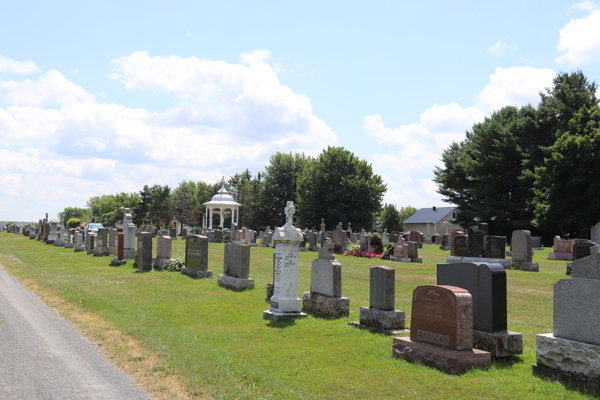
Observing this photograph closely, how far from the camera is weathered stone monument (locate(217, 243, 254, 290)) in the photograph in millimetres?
14242

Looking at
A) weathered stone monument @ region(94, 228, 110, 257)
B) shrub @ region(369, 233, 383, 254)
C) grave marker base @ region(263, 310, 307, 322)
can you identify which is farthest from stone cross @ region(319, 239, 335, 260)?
weathered stone monument @ region(94, 228, 110, 257)

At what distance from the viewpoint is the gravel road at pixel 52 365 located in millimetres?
5695

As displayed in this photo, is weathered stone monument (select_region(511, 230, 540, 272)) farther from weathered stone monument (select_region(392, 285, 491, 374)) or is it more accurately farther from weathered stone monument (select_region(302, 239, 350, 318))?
weathered stone monument (select_region(392, 285, 491, 374))

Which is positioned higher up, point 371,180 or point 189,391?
point 371,180

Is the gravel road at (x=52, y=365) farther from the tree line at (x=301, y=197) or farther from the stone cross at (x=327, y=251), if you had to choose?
the tree line at (x=301, y=197)

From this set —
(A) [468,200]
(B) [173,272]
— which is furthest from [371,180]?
(B) [173,272]

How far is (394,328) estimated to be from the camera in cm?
868

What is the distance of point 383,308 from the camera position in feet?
29.0

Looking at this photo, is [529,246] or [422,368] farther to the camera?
[529,246]

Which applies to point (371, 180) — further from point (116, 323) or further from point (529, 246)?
point (116, 323)

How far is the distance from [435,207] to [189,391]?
3092 inches

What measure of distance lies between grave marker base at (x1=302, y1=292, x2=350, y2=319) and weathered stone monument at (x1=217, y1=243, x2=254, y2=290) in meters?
3.64

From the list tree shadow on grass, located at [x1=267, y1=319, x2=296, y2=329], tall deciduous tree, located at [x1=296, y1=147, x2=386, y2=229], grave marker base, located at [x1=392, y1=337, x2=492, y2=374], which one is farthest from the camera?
tall deciduous tree, located at [x1=296, y1=147, x2=386, y2=229]

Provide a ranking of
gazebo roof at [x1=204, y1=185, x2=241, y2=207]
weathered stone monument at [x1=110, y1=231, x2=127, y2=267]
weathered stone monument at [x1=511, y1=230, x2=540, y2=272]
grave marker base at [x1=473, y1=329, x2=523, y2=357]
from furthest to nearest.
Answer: gazebo roof at [x1=204, y1=185, x2=241, y2=207], weathered stone monument at [x1=110, y1=231, x2=127, y2=267], weathered stone monument at [x1=511, y1=230, x2=540, y2=272], grave marker base at [x1=473, y1=329, x2=523, y2=357]
